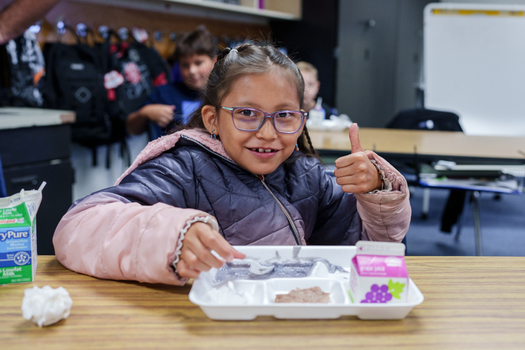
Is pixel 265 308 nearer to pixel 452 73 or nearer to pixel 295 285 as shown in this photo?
pixel 295 285

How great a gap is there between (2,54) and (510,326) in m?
2.57

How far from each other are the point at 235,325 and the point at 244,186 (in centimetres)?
48

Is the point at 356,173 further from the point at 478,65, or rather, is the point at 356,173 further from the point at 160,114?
the point at 478,65

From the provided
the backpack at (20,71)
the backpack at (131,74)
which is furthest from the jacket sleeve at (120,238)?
the backpack at (131,74)

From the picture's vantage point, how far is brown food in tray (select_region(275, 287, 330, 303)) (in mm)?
613

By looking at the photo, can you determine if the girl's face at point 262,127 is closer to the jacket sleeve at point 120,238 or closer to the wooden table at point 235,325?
the jacket sleeve at point 120,238

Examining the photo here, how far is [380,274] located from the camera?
1.93 feet

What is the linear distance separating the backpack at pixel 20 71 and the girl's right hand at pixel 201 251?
7.14ft

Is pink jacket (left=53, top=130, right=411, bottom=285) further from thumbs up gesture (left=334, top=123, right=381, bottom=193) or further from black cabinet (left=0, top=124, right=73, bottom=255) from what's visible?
black cabinet (left=0, top=124, right=73, bottom=255)

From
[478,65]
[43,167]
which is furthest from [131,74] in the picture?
[478,65]

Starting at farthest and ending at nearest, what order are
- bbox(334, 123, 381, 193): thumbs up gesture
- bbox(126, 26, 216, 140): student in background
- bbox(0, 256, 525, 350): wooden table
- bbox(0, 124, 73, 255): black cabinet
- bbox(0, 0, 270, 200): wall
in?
bbox(0, 0, 270, 200): wall < bbox(126, 26, 216, 140): student in background < bbox(0, 124, 73, 255): black cabinet < bbox(334, 123, 381, 193): thumbs up gesture < bbox(0, 256, 525, 350): wooden table

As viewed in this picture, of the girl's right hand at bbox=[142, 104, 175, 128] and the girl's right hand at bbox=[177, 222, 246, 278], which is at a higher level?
the girl's right hand at bbox=[142, 104, 175, 128]

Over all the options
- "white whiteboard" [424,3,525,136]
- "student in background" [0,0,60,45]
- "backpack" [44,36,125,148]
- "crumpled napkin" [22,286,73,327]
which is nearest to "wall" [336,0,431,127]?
"white whiteboard" [424,3,525,136]

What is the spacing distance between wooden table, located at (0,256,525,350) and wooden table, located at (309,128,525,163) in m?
1.33
